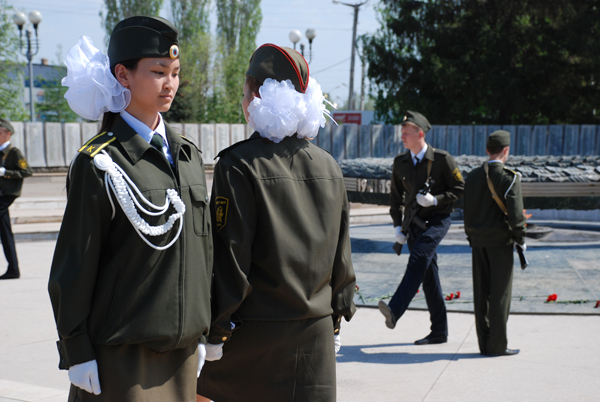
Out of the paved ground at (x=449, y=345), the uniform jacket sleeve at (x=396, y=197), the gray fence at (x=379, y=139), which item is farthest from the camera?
the gray fence at (x=379, y=139)

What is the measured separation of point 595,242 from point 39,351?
8.10 meters

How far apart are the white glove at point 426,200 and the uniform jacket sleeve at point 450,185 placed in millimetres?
70

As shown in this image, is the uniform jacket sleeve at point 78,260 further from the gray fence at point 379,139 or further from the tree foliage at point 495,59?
the tree foliage at point 495,59

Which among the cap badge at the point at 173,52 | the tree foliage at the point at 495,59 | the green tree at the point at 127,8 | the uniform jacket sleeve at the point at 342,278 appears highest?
the green tree at the point at 127,8

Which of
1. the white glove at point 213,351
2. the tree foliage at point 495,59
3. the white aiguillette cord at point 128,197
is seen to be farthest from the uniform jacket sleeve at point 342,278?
the tree foliage at point 495,59

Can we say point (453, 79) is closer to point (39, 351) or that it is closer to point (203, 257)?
point (39, 351)

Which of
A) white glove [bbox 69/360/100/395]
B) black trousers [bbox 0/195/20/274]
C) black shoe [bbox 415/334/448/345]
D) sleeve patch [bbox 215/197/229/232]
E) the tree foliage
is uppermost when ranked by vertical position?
the tree foliage

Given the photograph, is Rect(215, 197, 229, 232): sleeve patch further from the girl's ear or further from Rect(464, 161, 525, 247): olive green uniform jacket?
Rect(464, 161, 525, 247): olive green uniform jacket

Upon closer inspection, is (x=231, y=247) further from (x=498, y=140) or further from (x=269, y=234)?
(x=498, y=140)

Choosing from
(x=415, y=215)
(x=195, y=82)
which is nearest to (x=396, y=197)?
(x=415, y=215)

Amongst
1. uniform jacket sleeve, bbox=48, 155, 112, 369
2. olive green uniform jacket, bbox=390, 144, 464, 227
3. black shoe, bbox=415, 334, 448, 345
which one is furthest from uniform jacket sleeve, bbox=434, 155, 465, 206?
uniform jacket sleeve, bbox=48, 155, 112, 369

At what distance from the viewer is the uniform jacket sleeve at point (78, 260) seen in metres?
2.07

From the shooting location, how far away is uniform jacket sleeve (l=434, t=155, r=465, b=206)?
18.4 ft

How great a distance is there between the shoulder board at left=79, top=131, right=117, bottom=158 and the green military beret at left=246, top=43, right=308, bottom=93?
0.73 m
